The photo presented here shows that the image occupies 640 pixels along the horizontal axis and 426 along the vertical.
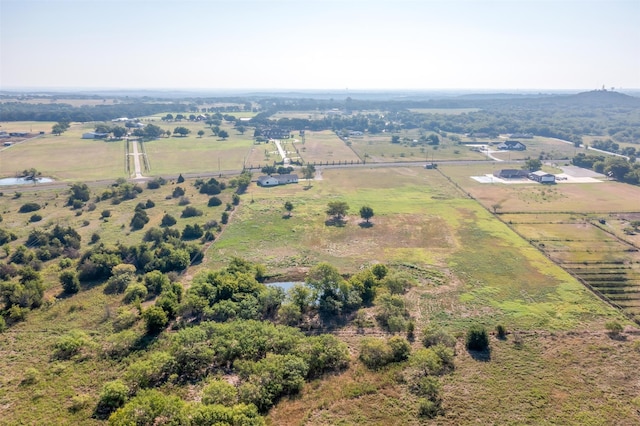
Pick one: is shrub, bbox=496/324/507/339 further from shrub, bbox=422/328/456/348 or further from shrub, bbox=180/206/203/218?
shrub, bbox=180/206/203/218

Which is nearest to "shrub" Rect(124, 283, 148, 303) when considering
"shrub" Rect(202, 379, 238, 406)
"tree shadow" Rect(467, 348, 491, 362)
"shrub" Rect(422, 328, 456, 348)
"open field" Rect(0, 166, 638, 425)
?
"open field" Rect(0, 166, 638, 425)

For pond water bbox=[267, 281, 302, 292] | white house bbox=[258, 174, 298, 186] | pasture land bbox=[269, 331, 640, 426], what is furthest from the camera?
white house bbox=[258, 174, 298, 186]

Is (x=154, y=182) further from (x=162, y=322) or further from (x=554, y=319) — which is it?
(x=554, y=319)

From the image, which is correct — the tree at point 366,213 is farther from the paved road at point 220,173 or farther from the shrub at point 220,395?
the paved road at point 220,173

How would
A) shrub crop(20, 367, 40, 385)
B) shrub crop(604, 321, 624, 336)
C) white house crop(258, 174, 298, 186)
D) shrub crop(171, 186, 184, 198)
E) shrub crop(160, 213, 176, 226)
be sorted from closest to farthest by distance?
shrub crop(20, 367, 40, 385)
shrub crop(604, 321, 624, 336)
shrub crop(160, 213, 176, 226)
shrub crop(171, 186, 184, 198)
white house crop(258, 174, 298, 186)

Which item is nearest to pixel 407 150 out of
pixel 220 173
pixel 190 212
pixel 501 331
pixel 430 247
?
pixel 220 173
